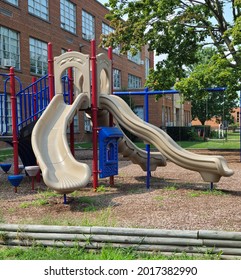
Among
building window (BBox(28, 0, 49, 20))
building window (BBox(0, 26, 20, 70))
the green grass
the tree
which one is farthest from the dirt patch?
building window (BBox(28, 0, 49, 20))

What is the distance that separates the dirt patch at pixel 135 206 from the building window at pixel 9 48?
14.0 meters

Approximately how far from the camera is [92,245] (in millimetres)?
4391

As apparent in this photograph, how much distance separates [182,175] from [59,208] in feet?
17.2

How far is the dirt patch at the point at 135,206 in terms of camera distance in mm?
5538

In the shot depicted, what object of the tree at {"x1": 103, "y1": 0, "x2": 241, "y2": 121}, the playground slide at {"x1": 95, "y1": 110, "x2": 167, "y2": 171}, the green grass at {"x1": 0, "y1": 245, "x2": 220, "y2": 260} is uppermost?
the tree at {"x1": 103, "y1": 0, "x2": 241, "y2": 121}

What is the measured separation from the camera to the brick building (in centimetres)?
2229

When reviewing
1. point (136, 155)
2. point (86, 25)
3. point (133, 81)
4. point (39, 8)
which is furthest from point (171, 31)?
point (133, 81)

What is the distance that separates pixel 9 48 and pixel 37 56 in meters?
3.15

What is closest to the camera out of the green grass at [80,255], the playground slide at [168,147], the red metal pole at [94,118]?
the green grass at [80,255]

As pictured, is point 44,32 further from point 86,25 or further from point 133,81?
point 133,81

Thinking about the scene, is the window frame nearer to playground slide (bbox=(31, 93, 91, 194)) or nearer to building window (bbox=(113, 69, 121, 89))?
building window (bbox=(113, 69, 121, 89))

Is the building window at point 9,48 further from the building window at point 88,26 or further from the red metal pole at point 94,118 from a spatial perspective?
the red metal pole at point 94,118

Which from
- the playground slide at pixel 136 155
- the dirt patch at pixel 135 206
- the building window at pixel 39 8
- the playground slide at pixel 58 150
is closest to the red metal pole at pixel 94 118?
the playground slide at pixel 58 150

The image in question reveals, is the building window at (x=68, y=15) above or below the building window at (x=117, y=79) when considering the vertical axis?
above
